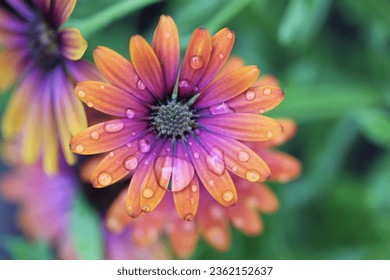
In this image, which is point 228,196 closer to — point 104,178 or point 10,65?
point 104,178

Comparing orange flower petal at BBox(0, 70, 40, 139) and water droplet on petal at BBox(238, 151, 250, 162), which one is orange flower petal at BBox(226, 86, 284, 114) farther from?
orange flower petal at BBox(0, 70, 40, 139)

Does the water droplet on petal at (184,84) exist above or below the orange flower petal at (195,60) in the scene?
below

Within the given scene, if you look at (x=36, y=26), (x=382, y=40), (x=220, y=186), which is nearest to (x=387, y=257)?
(x=382, y=40)

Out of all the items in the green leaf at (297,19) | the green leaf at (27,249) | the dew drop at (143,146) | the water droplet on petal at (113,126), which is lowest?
the dew drop at (143,146)

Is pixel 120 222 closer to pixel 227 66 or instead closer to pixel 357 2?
pixel 227 66

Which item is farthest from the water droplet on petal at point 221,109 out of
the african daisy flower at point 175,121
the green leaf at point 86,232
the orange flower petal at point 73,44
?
the green leaf at point 86,232

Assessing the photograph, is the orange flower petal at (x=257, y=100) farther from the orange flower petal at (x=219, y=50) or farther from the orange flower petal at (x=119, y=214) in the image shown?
the orange flower petal at (x=119, y=214)
